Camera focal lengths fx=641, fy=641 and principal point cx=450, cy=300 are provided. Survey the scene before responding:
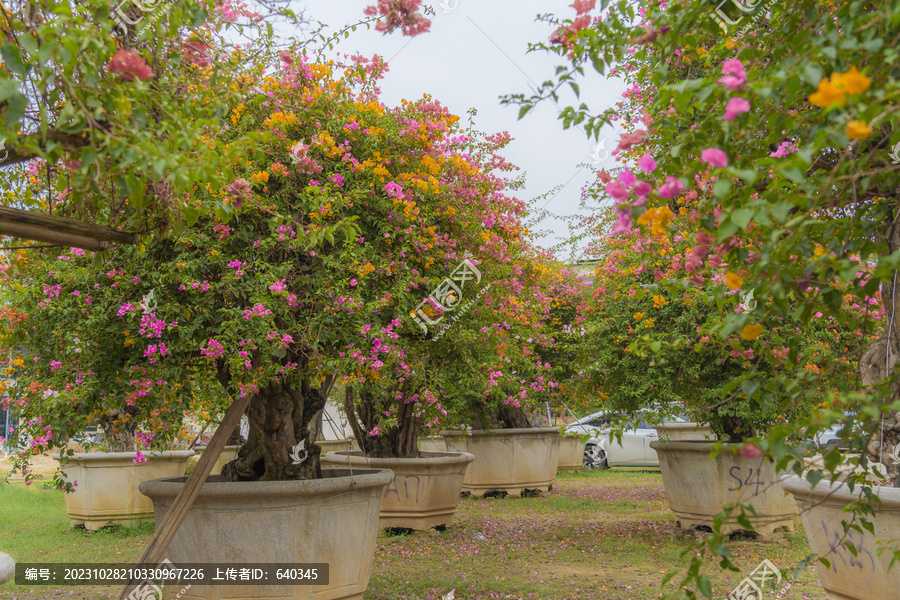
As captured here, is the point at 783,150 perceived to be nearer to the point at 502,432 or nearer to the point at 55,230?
the point at 55,230

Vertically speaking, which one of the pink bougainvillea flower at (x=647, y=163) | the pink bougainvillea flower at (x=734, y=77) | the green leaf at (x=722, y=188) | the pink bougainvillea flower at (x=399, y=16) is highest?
the pink bougainvillea flower at (x=399, y=16)

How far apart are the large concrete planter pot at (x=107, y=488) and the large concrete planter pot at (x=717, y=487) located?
4.93m

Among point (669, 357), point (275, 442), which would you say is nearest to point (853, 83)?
point (275, 442)

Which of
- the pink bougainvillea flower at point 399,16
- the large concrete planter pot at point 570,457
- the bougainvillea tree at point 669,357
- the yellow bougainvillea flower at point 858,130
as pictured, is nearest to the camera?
the yellow bougainvillea flower at point 858,130

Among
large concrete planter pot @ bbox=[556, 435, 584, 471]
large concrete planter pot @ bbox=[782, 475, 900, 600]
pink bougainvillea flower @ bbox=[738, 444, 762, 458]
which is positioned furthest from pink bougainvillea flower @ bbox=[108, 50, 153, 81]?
large concrete planter pot @ bbox=[556, 435, 584, 471]

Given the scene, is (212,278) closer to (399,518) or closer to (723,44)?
(723,44)

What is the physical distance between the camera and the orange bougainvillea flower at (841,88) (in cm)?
101

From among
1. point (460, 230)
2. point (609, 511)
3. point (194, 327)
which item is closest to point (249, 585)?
point (194, 327)

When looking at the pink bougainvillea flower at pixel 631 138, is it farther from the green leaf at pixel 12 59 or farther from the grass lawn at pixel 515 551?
the grass lawn at pixel 515 551

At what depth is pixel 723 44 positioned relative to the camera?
2.18 metres

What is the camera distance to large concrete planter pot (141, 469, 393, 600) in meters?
3.26

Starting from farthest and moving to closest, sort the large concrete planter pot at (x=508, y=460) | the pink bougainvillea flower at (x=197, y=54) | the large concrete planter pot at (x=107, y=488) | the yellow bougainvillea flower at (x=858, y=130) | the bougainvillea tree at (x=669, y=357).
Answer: the large concrete planter pot at (x=508, y=460) → the large concrete planter pot at (x=107, y=488) → the bougainvillea tree at (x=669, y=357) → the pink bougainvillea flower at (x=197, y=54) → the yellow bougainvillea flower at (x=858, y=130)

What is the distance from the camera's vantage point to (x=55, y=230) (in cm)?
207
